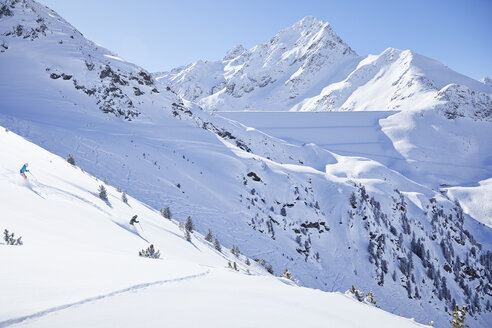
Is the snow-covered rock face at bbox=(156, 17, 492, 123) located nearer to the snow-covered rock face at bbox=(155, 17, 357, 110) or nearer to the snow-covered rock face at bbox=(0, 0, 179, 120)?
the snow-covered rock face at bbox=(155, 17, 357, 110)

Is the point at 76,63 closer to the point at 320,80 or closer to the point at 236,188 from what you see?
the point at 236,188

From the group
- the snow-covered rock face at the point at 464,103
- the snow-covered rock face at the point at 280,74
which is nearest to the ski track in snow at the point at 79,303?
the snow-covered rock face at the point at 464,103

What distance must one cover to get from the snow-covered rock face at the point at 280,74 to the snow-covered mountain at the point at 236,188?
101m

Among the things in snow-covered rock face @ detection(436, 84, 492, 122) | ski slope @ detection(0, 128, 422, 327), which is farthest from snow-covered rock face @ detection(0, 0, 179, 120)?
snow-covered rock face @ detection(436, 84, 492, 122)

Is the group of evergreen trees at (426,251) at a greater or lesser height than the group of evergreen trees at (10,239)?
lesser

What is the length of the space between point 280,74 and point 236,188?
145 m

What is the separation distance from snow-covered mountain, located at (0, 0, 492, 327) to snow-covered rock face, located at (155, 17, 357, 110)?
332 ft

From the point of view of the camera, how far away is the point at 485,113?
64438mm

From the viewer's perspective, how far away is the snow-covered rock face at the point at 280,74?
136 meters

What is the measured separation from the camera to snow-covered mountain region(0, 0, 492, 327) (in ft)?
58.5

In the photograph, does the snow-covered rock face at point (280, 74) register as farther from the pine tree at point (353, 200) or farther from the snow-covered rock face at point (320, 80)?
the pine tree at point (353, 200)

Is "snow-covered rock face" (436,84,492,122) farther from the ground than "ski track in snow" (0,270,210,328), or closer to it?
farther from the ground

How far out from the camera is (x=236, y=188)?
71.5 ft

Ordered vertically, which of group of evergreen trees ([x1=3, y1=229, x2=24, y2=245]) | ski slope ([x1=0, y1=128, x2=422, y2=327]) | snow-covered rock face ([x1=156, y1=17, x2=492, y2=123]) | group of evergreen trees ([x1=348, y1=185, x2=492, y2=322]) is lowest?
group of evergreen trees ([x1=348, y1=185, x2=492, y2=322])
